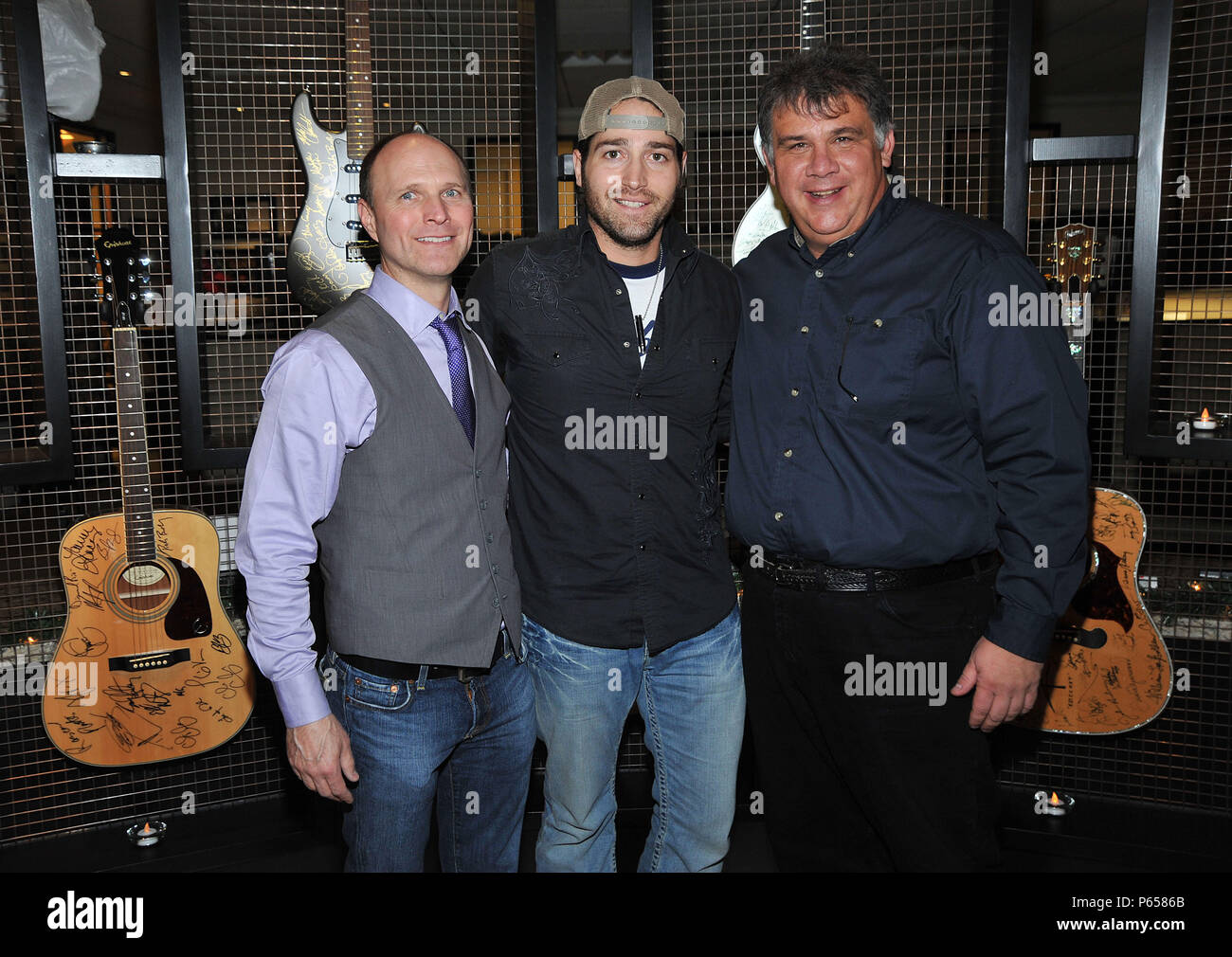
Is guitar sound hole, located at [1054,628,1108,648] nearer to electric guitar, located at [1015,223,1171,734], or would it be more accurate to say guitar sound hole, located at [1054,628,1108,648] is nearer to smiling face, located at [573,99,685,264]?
electric guitar, located at [1015,223,1171,734]

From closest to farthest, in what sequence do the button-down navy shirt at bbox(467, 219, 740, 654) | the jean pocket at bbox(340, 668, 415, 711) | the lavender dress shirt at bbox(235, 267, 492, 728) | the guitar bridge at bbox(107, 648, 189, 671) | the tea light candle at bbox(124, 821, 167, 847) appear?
the lavender dress shirt at bbox(235, 267, 492, 728) → the jean pocket at bbox(340, 668, 415, 711) → the button-down navy shirt at bbox(467, 219, 740, 654) → the guitar bridge at bbox(107, 648, 189, 671) → the tea light candle at bbox(124, 821, 167, 847)

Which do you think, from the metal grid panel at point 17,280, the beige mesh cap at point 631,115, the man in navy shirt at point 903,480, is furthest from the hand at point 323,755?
the metal grid panel at point 17,280

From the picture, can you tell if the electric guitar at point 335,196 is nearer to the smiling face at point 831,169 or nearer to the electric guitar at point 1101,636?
the smiling face at point 831,169

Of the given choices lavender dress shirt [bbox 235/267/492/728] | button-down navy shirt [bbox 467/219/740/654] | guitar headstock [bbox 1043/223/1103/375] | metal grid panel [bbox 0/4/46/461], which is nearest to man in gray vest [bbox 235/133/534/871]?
lavender dress shirt [bbox 235/267/492/728]

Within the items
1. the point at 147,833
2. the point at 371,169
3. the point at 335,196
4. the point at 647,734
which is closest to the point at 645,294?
the point at 371,169

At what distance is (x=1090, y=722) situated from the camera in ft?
9.06

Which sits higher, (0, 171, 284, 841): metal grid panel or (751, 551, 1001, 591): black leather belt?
(751, 551, 1001, 591): black leather belt

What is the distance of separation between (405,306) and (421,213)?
0.17 metres

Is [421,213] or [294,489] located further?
[421,213]

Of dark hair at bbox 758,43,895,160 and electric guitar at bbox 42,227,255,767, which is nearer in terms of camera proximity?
→ dark hair at bbox 758,43,895,160

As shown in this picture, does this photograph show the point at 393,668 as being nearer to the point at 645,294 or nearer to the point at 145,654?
the point at 645,294

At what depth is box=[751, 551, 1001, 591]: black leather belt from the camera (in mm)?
1840

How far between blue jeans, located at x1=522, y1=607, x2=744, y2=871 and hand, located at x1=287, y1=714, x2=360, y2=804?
17.8 inches

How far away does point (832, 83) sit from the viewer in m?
1.85
